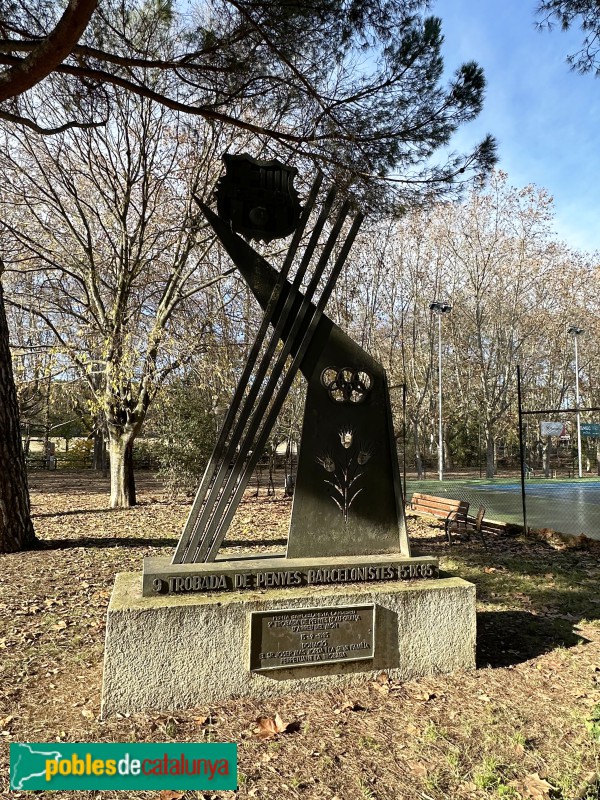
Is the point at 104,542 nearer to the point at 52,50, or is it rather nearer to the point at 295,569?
the point at 295,569

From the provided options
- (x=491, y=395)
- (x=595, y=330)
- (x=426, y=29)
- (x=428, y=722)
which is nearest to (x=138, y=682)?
(x=428, y=722)

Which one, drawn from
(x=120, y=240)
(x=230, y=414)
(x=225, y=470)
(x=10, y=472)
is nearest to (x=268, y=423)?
(x=230, y=414)

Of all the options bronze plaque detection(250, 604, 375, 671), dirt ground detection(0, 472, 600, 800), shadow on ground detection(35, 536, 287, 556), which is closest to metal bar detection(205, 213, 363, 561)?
bronze plaque detection(250, 604, 375, 671)

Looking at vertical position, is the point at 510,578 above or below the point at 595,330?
below

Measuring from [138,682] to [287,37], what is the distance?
605cm

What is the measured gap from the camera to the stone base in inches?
136

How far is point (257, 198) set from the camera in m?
4.39

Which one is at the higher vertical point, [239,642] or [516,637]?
[239,642]

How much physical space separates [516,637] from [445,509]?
572cm

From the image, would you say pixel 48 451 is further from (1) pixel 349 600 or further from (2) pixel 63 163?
(1) pixel 349 600

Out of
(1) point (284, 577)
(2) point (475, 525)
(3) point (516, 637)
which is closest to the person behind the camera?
(1) point (284, 577)

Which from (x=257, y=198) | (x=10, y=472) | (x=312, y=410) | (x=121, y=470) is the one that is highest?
(x=257, y=198)

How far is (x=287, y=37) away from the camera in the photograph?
5.88m

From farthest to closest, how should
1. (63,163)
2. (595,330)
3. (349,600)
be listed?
(595,330), (63,163), (349,600)
